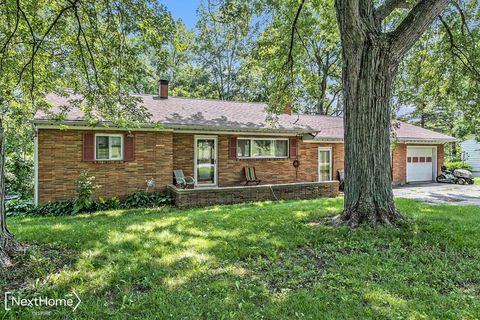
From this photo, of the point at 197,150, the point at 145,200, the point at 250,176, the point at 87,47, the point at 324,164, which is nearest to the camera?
the point at 87,47

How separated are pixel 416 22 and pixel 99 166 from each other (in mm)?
9566

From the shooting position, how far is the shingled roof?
1061 cm

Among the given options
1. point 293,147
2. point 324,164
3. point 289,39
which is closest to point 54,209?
point 289,39

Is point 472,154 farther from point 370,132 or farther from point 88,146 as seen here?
point 88,146

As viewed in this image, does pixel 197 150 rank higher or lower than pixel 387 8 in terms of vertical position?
lower

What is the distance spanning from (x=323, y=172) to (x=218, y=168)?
5.94 meters

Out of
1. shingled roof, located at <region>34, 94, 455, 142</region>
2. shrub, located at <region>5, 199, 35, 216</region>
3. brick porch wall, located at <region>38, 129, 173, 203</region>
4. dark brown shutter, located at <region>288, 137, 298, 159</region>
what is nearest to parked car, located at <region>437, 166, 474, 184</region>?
shingled roof, located at <region>34, 94, 455, 142</region>

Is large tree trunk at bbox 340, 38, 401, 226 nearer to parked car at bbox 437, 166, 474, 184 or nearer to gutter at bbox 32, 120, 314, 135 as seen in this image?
gutter at bbox 32, 120, 314, 135

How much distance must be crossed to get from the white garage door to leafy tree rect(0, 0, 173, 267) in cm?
1583

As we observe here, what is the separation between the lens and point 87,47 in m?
6.85

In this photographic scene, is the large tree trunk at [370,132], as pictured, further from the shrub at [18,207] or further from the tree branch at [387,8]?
the shrub at [18,207]

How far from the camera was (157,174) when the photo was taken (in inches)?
415

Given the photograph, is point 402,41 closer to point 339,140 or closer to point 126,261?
point 126,261

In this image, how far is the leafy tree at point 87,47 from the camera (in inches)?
254
